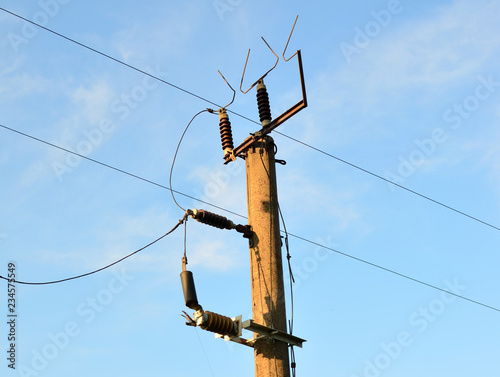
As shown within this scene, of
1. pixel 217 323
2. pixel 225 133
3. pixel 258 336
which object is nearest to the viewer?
pixel 217 323

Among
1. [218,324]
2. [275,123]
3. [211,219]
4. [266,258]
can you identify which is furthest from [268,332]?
[275,123]

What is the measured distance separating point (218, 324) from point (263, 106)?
2860 millimetres

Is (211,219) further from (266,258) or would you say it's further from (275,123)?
(275,123)

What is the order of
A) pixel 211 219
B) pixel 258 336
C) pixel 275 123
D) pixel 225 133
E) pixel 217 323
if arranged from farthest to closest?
pixel 225 133 → pixel 275 123 → pixel 211 219 → pixel 258 336 → pixel 217 323

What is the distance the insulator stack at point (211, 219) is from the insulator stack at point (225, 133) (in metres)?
1.06

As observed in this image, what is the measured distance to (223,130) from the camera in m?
8.02

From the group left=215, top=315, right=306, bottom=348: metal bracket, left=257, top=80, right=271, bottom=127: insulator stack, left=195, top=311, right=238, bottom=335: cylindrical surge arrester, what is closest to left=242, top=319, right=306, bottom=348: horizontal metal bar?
left=215, top=315, right=306, bottom=348: metal bracket

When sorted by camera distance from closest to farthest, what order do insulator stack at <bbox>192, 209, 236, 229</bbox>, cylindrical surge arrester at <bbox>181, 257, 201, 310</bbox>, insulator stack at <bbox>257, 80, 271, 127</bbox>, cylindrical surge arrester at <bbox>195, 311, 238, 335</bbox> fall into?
1. cylindrical surge arrester at <bbox>195, 311, 238, 335</bbox>
2. cylindrical surge arrester at <bbox>181, 257, 201, 310</bbox>
3. insulator stack at <bbox>192, 209, 236, 229</bbox>
4. insulator stack at <bbox>257, 80, 271, 127</bbox>

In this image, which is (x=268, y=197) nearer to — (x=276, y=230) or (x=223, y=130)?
(x=276, y=230)

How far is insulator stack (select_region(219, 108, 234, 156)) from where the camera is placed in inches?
309

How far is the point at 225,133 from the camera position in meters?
7.98

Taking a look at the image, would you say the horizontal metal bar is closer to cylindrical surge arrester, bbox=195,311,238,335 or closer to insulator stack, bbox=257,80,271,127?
cylindrical surge arrester, bbox=195,311,238,335

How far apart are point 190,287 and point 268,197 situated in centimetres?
148

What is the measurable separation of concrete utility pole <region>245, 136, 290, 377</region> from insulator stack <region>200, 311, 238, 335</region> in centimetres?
32
